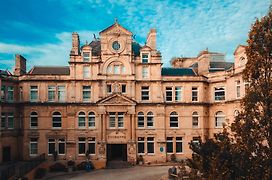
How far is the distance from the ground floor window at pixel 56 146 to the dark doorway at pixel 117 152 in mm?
6534

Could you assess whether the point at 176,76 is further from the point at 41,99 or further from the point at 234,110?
the point at 41,99

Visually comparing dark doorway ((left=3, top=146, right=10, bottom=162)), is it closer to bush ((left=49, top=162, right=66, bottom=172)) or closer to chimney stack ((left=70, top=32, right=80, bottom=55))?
bush ((left=49, top=162, right=66, bottom=172))

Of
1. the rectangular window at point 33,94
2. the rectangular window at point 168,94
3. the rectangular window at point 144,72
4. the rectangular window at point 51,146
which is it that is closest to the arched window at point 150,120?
the rectangular window at point 168,94

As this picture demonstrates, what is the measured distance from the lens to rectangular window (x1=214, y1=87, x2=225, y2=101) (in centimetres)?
4122

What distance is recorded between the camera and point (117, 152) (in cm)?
4162

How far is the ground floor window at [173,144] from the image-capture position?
4072 centimetres

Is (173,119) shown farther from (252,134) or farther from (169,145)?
(252,134)

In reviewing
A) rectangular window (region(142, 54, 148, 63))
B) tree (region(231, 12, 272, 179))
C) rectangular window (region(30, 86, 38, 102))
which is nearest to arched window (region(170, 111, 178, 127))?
rectangular window (region(142, 54, 148, 63))

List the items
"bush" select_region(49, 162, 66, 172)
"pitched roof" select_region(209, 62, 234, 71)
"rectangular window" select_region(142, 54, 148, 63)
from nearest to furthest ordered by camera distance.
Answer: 1. "bush" select_region(49, 162, 66, 172)
2. "rectangular window" select_region(142, 54, 148, 63)
3. "pitched roof" select_region(209, 62, 234, 71)


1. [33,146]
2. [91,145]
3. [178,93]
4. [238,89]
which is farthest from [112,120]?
[238,89]

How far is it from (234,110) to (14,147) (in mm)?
31061

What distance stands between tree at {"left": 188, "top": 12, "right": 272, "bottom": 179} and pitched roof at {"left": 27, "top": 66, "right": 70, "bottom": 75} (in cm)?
3251

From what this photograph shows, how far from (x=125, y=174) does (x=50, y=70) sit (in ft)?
65.6

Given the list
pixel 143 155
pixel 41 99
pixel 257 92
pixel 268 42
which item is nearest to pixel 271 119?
pixel 257 92
